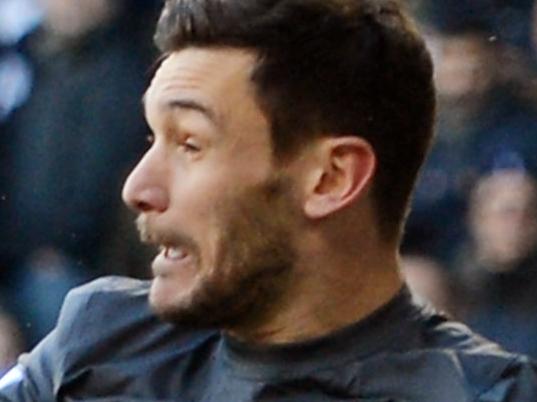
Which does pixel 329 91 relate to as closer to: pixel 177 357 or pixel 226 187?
pixel 226 187

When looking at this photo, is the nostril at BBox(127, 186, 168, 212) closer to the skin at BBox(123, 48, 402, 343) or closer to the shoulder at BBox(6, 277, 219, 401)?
the skin at BBox(123, 48, 402, 343)

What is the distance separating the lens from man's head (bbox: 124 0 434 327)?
202 cm

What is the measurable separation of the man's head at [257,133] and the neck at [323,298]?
2cm

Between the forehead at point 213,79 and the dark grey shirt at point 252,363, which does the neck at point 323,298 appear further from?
the forehead at point 213,79

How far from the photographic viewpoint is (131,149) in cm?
387

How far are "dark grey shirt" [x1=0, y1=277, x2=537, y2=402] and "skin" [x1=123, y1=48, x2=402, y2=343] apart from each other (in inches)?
1.5

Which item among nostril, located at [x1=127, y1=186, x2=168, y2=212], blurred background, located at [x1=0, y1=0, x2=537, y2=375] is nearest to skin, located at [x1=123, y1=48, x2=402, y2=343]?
nostril, located at [x1=127, y1=186, x2=168, y2=212]

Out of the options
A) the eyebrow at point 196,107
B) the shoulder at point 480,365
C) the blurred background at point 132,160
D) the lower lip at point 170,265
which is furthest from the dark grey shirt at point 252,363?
the blurred background at point 132,160

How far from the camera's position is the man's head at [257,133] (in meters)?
2.02

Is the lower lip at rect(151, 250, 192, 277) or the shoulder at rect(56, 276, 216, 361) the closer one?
the lower lip at rect(151, 250, 192, 277)

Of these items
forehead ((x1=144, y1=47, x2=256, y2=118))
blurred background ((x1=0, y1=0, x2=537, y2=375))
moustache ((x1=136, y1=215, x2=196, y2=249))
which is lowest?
blurred background ((x1=0, y1=0, x2=537, y2=375))

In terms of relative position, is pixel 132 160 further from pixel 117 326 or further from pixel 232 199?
pixel 232 199

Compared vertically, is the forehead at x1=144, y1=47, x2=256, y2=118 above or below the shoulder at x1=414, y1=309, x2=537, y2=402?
above

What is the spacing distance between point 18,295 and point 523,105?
1.03 metres
